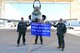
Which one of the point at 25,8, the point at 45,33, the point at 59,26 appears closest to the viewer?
the point at 59,26

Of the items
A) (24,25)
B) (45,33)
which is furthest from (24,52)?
(45,33)

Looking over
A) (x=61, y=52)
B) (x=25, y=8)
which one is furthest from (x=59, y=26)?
(x=25, y=8)

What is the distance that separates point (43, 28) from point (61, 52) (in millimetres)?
4453

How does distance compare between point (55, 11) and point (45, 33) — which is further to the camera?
point (55, 11)

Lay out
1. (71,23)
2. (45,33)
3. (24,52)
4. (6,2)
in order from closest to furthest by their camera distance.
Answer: (24,52)
(45,33)
(6,2)
(71,23)

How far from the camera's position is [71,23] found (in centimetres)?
6875

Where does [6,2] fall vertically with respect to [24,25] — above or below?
above

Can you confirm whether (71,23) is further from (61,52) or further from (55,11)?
(61,52)

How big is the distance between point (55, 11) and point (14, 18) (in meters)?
7.71

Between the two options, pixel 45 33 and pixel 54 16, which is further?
pixel 54 16

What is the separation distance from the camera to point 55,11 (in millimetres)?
51438

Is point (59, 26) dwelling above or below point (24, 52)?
above

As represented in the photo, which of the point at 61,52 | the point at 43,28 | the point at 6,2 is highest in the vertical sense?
the point at 6,2

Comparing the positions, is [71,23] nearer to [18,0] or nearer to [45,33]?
[18,0]
